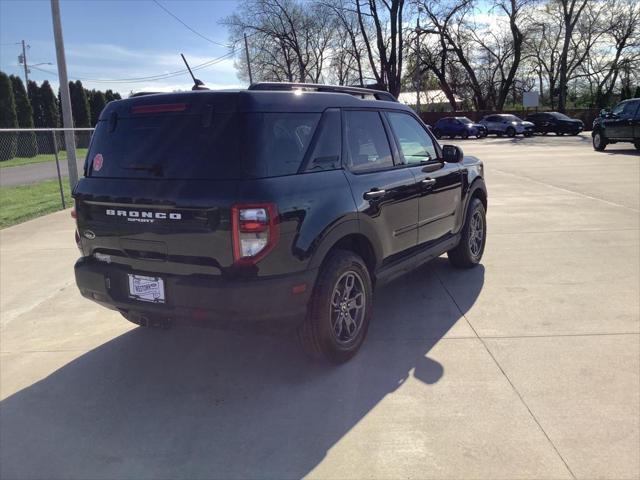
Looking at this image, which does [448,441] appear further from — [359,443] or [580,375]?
[580,375]

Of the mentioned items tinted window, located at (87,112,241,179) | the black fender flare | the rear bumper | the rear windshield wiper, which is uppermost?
tinted window, located at (87,112,241,179)

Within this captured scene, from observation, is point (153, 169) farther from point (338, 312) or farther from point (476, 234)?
point (476, 234)

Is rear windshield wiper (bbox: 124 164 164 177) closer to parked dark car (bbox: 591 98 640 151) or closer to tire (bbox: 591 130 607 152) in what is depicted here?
parked dark car (bbox: 591 98 640 151)

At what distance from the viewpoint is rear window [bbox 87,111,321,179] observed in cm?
315

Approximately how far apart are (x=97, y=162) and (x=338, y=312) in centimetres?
194

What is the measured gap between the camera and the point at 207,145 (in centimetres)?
321

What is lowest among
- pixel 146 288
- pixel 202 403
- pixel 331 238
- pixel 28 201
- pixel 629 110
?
pixel 202 403

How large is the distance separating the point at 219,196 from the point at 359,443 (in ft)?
5.10

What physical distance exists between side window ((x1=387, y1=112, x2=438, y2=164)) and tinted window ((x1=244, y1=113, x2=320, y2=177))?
1.25 m

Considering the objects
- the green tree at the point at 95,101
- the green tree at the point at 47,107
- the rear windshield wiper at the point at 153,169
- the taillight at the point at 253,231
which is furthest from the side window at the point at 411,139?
the green tree at the point at 95,101

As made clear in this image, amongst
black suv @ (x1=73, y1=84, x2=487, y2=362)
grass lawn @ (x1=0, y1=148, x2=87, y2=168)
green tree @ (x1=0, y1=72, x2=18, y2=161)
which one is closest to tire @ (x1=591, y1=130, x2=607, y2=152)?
black suv @ (x1=73, y1=84, x2=487, y2=362)

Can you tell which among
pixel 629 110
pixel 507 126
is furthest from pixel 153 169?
pixel 507 126

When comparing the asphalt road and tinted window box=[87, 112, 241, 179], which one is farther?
tinted window box=[87, 112, 241, 179]

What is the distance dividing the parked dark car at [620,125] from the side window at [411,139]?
17557mm
